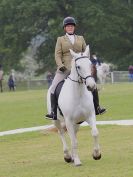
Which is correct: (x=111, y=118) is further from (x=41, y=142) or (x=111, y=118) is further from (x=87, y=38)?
(x=87, y=38)

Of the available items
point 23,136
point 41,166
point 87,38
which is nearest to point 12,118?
point 23,136

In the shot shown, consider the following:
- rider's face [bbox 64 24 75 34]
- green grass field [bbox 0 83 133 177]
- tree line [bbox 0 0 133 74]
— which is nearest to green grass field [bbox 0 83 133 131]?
green grass field [bbox 0 83 133 177]

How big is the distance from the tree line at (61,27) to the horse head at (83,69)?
61103 mm

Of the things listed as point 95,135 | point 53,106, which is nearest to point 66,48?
point 53,106

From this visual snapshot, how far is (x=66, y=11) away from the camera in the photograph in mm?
78125

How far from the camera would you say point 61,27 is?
74.3 meters

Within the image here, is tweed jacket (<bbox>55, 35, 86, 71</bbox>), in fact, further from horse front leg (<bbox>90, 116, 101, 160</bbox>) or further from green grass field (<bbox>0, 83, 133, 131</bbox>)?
green grass field (<bbox>0, 83, 133, 131</bbox>)

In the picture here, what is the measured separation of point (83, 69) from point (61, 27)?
6215 centimetres

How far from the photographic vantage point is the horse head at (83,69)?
40.0 feet

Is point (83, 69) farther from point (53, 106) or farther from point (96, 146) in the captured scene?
point (53, 106)

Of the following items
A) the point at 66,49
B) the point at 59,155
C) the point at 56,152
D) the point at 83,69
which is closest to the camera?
the point at 83,69

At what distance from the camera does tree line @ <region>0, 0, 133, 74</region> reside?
75.1 meters

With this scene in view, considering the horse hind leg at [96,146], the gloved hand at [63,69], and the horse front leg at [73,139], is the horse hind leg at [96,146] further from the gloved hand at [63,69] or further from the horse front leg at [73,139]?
the gloved hand at [63,69]

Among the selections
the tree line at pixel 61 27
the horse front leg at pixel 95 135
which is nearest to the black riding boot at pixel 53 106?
the horse front leg at pixel 95 135
